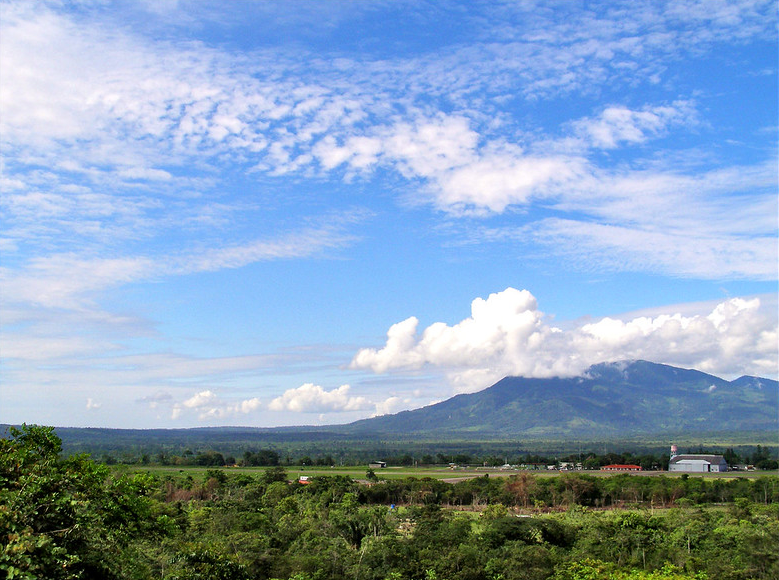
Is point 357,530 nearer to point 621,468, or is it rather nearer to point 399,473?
point 399,473

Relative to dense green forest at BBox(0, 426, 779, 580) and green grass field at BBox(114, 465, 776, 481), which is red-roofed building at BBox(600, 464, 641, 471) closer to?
green grass field at BBox(114, 465, 776, 481)

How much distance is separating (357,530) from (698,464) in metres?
80.7

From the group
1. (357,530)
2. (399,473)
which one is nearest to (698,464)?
(399,473)

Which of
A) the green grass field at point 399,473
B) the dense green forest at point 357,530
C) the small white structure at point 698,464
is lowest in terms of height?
the small white structure at point 698,464

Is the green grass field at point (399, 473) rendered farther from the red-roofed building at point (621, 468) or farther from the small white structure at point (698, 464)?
the red-roofed building at point (621, 468)

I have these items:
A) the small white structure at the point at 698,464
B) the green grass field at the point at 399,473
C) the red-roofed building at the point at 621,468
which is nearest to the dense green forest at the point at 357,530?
the green grass field at the point at 399,473

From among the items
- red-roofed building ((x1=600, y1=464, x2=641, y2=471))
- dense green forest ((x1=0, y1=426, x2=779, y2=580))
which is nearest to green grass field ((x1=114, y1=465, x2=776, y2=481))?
red-roofed building ((x1=600, y1=464, x2=641, y2=471))

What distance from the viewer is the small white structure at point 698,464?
317 ft

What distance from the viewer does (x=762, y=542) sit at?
2659cm

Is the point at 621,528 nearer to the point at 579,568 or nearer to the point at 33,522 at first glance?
the point at 579,568

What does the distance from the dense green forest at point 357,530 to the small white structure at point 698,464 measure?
3865cm

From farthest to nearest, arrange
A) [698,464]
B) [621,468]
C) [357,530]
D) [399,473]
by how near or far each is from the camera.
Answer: [698,464] < [621,468] < [399,473] < [357,530]

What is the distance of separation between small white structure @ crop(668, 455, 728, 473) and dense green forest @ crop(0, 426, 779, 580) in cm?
3865

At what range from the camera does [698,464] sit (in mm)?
98000
